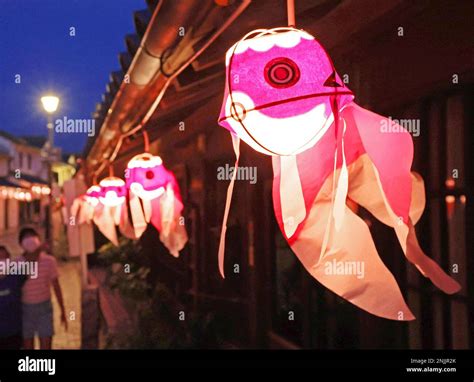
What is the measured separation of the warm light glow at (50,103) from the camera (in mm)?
9008

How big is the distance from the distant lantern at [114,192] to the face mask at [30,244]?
92cm

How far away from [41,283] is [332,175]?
397 cm

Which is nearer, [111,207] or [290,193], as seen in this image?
[290,193]

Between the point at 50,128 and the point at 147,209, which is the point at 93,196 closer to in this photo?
the point at 147,209

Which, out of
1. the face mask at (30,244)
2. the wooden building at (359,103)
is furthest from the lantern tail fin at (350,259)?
the face mask at (30,244)

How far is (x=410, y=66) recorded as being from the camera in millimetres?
3807

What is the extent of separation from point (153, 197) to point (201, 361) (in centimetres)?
171

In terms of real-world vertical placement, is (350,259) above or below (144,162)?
below

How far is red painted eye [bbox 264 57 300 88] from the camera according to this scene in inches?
102

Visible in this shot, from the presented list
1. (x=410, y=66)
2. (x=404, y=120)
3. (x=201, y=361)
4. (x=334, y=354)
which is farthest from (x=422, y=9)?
(x=201, y=361)

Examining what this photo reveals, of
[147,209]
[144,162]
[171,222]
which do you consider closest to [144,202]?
[147,209]

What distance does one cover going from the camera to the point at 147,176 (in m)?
5.26

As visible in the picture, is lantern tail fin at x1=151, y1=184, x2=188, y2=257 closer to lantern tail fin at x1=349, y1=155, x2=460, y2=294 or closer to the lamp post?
lantern tail fin at x1=349, y1=155, x2=460, y2=294

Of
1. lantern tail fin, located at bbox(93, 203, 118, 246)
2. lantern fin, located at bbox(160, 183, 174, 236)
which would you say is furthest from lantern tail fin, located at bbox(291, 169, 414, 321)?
lantern tail fin, located at bbox(93, 203, 118, 246)
